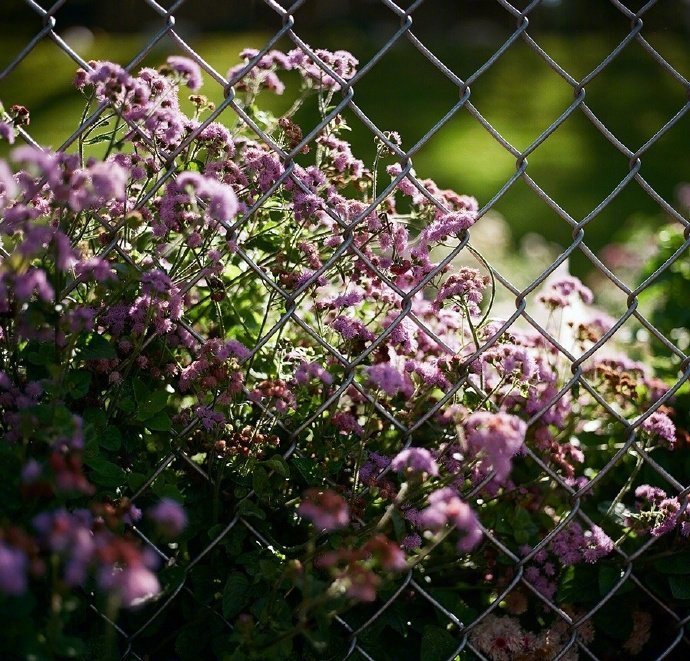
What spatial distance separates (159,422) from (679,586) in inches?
44.8

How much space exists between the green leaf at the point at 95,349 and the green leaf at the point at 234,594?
18.1 inches

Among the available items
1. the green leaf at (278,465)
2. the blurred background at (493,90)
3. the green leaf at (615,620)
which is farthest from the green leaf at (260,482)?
the blurred background at (493,90)

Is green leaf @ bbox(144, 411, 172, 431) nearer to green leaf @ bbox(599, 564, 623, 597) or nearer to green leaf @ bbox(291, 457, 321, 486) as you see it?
green leaf @ bbox(291, 457, 321, 486)

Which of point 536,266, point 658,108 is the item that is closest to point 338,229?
point 536,266

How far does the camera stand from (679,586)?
1980 millimetres

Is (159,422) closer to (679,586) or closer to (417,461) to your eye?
(417,461)

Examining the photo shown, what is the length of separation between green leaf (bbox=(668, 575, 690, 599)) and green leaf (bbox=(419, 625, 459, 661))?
48 cm

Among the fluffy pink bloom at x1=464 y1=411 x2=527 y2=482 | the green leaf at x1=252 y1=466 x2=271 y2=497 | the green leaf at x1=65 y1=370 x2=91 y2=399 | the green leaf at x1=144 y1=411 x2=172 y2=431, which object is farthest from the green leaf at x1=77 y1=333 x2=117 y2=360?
the fluffy pink bloom at x1=464 y1=411 x2=527 y2=482

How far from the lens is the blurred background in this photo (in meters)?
6.23

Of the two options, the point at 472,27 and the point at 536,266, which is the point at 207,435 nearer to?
the point at 536,266

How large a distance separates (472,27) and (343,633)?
11116 mm

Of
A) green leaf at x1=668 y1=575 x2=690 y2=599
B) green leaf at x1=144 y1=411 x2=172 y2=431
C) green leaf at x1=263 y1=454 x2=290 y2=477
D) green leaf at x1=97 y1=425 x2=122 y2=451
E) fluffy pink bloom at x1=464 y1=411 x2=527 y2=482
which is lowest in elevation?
green leaf at x1=97 y1=425 x2=122 y2=451

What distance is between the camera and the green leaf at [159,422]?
175cm

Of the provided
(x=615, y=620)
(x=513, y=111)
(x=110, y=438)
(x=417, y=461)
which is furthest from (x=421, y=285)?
(x=513, y=111)
